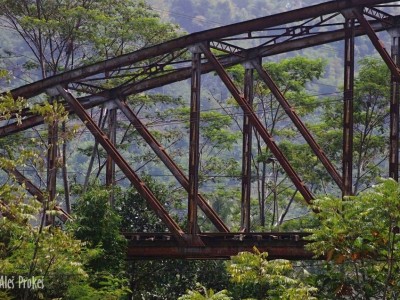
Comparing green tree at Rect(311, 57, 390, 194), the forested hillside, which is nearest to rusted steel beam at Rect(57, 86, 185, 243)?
the forested hillside

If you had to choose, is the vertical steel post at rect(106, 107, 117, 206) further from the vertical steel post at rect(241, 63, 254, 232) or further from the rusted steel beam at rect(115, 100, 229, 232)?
the vertical steel post at rect(241, 63, 254, 232)

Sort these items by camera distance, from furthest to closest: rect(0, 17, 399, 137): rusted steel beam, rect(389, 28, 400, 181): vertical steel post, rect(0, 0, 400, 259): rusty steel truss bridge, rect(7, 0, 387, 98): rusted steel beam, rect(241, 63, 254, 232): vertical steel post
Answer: rect(0, 17, 399, 137): rusted steel beam → rect(241, 63, 254, 232): vertical steel post → rect(7, 0, 387, 98): rusted steel beam → rect(0, 0, 400, 259): rusty steel truss bridge → rect(389, 28, 400, 181): vertical steel post

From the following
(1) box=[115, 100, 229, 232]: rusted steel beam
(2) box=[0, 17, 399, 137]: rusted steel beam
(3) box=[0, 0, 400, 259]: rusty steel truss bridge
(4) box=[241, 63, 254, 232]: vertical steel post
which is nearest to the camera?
(3) box=[0, 0, 400, 259]: rusty steel truss bridge

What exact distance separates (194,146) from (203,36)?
264cm

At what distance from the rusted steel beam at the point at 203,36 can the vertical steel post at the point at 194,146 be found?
53 centimetres

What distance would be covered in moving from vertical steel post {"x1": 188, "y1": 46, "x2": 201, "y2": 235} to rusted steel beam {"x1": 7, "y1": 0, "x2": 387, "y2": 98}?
Result: 1.74ft

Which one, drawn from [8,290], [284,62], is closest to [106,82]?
[284,62]

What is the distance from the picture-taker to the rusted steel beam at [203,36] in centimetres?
2380

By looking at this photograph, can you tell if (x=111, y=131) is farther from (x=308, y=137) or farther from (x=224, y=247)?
(x=308, y=137)

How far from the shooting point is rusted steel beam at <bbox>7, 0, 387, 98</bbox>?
2380cm

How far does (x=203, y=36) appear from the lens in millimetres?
25125

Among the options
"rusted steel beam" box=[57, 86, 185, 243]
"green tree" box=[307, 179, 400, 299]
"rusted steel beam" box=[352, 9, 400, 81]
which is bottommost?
"green tree" box=[307, 179, 400, 299]

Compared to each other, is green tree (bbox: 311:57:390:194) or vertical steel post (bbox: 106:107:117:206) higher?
green tree (bbox: 311:57:390:194)

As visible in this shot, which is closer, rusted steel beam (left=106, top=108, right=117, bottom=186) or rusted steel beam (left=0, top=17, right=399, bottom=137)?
rusted steel beam (left=0, top=17, right=399, bottom=137)
